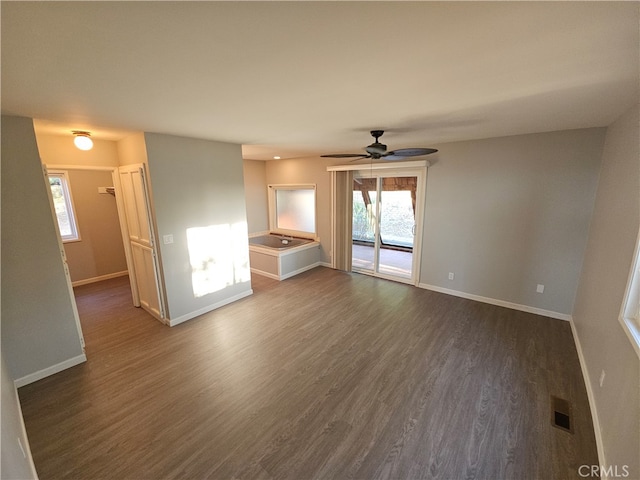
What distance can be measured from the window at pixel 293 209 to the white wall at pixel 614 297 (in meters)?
4.36

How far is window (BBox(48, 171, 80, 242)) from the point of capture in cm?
455

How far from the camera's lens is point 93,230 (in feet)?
16.2

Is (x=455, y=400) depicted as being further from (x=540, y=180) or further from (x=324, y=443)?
(x=540, y=180)

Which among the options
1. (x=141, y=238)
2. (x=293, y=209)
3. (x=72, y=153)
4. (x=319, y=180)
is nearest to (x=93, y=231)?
(x=72, y=153)

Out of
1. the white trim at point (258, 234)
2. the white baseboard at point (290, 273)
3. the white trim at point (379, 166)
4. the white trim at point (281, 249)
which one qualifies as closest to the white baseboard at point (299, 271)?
the white baseboard at point (290, 273)

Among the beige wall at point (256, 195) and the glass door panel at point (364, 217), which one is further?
the beige wall at point (256, 195)

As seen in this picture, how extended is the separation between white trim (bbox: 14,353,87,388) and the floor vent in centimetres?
434

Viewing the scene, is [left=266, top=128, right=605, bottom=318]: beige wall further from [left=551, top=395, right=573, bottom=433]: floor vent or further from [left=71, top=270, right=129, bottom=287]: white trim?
[left=71, top=270, right=129, bottom=287]: white trim

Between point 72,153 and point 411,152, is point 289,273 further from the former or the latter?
point 72,153

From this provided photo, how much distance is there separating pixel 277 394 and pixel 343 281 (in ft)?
9.42

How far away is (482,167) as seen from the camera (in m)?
3.71

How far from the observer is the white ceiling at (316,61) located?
963 mm

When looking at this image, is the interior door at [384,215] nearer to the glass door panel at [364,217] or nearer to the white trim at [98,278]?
the glass door panel at [364,217]

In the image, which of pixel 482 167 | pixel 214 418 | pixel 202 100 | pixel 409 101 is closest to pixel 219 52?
pixel 202 100
